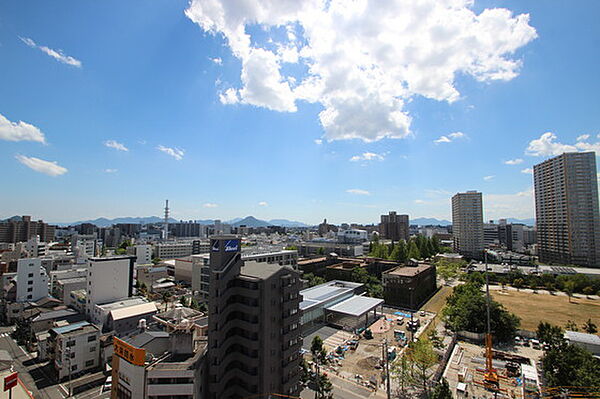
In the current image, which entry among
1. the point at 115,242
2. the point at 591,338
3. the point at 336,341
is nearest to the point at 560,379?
the point at 591,338

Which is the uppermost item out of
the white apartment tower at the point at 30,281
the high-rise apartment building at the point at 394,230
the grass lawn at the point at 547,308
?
the high-rise apartment building at the point at 394,230

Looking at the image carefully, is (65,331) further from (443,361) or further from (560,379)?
(560,379)

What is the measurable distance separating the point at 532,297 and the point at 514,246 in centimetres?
9276

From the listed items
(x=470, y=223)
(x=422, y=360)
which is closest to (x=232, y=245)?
(x=422, y=360)

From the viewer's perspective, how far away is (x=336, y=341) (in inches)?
1523

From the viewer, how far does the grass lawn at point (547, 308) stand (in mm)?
46031

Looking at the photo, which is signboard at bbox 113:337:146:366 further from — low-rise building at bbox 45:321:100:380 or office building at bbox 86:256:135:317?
office building at bbox 86:256:135:317

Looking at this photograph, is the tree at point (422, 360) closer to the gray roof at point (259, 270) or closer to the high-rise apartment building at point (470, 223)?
the gray roof at point (259, 270)

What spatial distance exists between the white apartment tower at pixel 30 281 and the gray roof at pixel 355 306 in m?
55.1

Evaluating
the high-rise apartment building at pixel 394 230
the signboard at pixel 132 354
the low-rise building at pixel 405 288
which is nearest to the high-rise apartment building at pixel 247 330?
the signboard at pixel 132 354

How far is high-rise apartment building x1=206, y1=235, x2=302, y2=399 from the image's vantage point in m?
22.2

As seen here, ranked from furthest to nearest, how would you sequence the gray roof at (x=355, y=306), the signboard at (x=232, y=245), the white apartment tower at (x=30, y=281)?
the white apartment tower at (x=30, y=281) → the gray roof at (x=355, y=306) → the signboard at (x=232, y=245)

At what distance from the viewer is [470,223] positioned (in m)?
108

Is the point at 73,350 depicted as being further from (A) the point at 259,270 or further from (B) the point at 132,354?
(A) the point at 259,270
